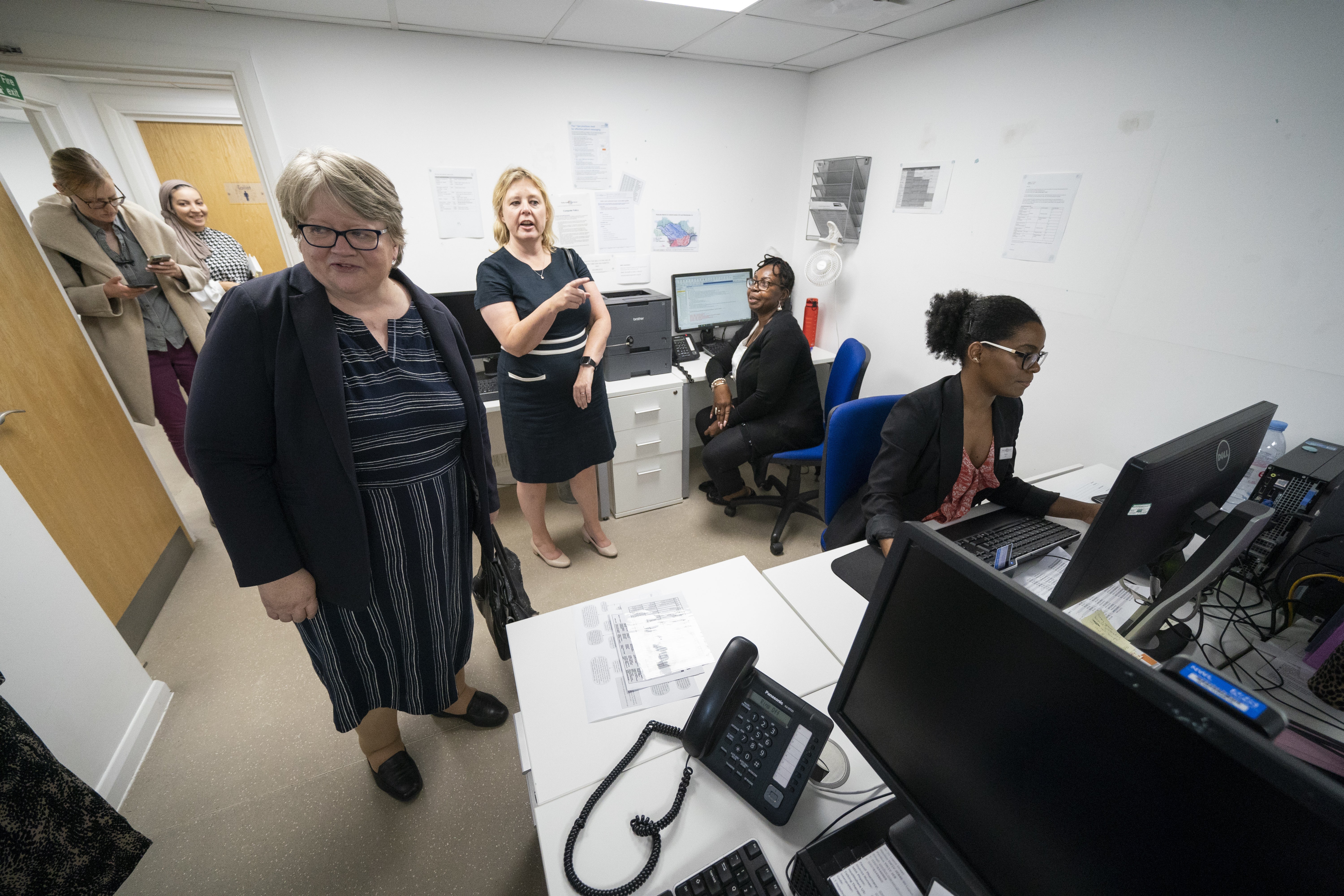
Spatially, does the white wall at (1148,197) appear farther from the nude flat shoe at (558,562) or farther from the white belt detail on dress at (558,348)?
the nude flat shoe at (558,562)

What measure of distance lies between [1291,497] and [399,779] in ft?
8.06

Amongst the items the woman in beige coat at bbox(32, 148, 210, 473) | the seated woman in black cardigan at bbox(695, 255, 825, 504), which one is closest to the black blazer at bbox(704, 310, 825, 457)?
the seated woman in black cardigan at bbox(695, 255, 825, 504)

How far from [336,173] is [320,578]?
808 mm

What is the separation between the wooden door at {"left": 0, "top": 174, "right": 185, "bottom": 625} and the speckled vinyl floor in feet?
1.23

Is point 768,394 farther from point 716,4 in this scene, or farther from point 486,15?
point 486,15

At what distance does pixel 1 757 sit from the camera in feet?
2.95

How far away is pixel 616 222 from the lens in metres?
2.85

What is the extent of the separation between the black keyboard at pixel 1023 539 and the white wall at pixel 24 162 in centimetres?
607

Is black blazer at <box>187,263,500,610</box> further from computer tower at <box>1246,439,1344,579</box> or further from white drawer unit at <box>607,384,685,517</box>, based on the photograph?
computer tower at <box>1246,439,1344,579</box>

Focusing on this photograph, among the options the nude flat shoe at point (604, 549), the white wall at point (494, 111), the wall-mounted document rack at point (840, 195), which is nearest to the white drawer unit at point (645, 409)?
the nude flat shoe at point (604, 549)

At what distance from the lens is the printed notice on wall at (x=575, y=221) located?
106 inches

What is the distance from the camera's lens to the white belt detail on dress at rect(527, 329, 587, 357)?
6.33 ft

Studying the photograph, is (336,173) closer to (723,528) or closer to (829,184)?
(723,528)

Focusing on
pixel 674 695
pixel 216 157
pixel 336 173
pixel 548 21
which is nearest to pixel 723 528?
pixel 674 695
